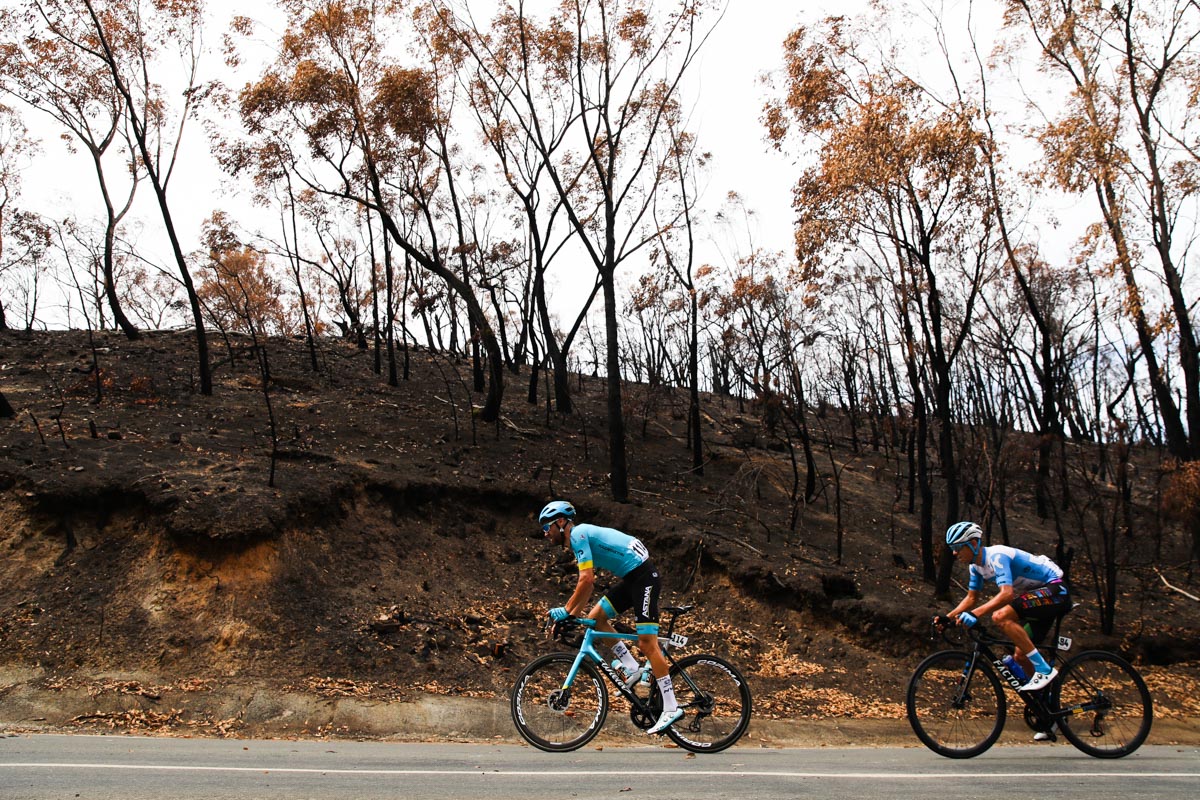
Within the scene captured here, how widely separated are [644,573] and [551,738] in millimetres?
1736

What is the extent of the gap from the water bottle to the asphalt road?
0.76m

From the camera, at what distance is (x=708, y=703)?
7191 mm

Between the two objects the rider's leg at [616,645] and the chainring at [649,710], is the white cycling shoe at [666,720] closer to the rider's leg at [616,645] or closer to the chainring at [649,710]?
the chainring at [649,710]

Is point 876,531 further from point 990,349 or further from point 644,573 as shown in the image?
point 990,349

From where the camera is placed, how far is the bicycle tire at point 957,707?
7.41 m

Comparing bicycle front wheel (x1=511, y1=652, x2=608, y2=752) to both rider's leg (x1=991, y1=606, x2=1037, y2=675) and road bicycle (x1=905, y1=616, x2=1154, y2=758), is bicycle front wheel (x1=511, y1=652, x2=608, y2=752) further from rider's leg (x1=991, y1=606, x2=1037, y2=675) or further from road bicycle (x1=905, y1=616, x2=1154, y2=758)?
rider's leg (x1=991, y1=606, x2=1037, y2=675)

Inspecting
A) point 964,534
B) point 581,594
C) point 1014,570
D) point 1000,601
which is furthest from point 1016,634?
point 581,594

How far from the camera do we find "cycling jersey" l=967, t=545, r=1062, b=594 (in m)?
7.64

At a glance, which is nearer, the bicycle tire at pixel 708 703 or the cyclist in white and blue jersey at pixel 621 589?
the cyclist in white and blue jersey at pixel 621 589

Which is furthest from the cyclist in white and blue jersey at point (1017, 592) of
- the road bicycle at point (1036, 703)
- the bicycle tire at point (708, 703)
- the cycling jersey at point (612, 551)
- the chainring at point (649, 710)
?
the cycling jersey at point (612, 551)

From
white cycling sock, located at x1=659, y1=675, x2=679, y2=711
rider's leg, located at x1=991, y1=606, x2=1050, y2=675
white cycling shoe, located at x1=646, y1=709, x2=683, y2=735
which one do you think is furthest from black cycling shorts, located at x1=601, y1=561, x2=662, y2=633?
rider's leg, located at x1=991, y1=606, x2=1050, y2=675

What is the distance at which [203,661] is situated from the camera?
1081cm

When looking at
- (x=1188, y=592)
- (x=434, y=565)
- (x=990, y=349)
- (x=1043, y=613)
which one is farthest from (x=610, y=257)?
(x=990, y=349)

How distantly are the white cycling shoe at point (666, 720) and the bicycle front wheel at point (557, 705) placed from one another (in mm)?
483
